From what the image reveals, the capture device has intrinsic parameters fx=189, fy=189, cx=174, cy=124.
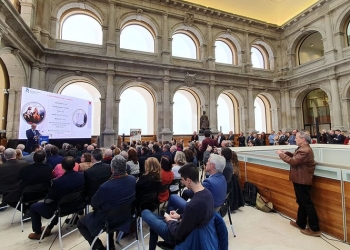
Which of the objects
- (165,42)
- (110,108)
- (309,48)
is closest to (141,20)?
(165,42)

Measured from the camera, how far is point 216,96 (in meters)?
13.7

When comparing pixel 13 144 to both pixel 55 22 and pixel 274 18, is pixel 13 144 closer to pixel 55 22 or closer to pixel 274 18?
pixel 55 22

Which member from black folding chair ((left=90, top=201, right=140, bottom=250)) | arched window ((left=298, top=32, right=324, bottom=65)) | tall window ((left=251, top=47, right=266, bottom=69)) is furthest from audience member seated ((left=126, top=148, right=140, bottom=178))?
arched window ((left=298, top=32, right=324, bottom=65))

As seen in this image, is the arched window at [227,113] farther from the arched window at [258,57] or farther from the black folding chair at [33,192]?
the black folding chair at [33,192]

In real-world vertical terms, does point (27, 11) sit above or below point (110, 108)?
above

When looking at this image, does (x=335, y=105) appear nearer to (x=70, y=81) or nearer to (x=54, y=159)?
(x=54, y=159)

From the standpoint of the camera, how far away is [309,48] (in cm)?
1589

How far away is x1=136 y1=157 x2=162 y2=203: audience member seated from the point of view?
8.97ft

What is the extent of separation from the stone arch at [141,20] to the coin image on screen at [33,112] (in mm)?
7402

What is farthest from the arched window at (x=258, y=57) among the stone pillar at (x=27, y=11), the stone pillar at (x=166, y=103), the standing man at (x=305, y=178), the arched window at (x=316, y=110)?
the stone pillar at (x=27, y=11)

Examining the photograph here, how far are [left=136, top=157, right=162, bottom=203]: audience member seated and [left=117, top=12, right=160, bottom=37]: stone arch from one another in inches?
458

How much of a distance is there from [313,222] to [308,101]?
15.5 m

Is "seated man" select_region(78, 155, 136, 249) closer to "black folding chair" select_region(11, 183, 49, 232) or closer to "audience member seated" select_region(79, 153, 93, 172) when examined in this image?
"black folding chair" select_region(11, 183, 49, 232)

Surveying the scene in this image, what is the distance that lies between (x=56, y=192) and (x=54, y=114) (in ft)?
20.6
